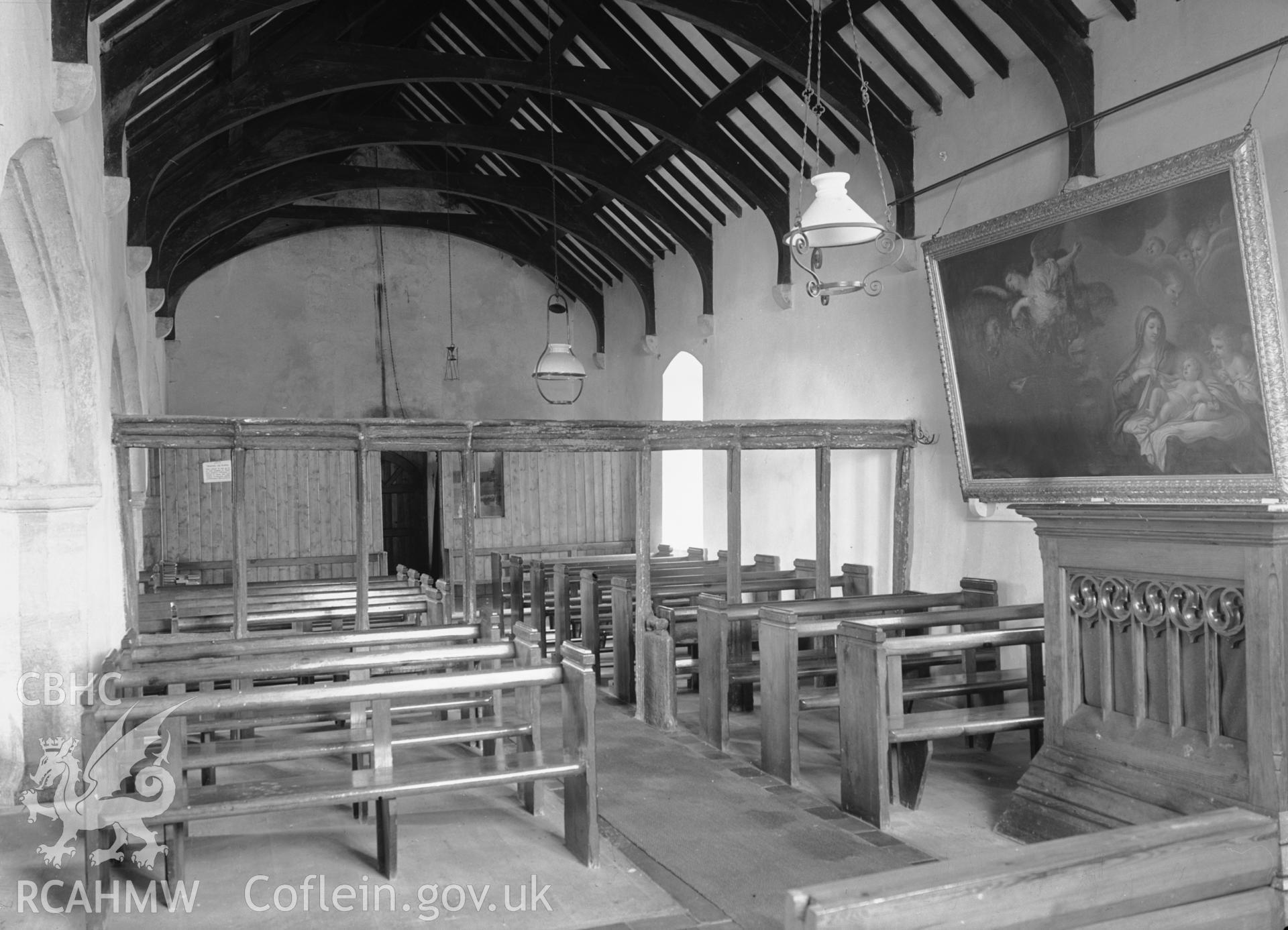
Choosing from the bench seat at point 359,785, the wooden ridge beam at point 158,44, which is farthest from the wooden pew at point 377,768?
the wooden ridge beam at point 158,44

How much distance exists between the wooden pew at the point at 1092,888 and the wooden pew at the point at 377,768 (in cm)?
270

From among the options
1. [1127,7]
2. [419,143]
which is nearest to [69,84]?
[1127,7]

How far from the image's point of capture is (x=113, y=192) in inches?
287

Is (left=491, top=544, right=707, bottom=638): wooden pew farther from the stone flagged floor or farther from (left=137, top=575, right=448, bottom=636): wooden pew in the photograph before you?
the stone flagged floor

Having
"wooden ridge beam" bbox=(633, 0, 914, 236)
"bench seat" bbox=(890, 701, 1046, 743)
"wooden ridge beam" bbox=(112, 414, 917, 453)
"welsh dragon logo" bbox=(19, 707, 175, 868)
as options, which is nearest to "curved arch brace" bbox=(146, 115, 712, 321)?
"wooden ridge beam" bbox=(633, 0, 914, 236)

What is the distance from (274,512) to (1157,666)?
1209 centimetres

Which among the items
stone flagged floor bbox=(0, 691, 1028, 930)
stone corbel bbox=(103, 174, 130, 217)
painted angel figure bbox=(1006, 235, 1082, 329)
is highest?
stone corbel bbox=(103, 174, 130, 217)

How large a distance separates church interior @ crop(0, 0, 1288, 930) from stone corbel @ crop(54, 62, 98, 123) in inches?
0.7

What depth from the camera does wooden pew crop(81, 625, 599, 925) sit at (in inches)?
165

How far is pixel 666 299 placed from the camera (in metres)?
13.6

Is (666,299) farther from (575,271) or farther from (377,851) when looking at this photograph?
(377,851)

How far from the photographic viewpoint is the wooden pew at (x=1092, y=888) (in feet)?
6.52

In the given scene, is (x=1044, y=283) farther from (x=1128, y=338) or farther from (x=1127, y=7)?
(x=1127, y=7)

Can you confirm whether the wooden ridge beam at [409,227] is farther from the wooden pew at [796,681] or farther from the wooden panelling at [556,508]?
the wooden pew at [796,681]
